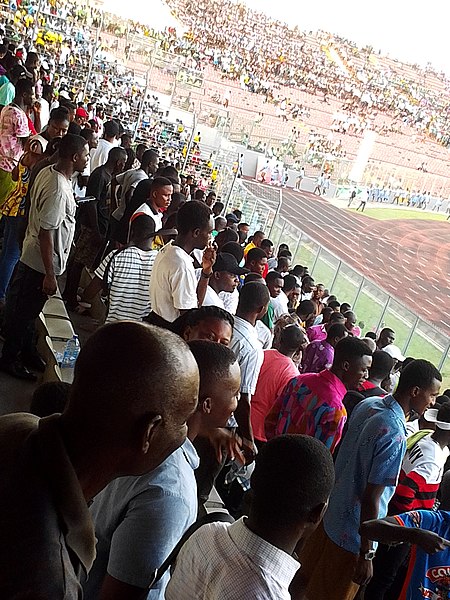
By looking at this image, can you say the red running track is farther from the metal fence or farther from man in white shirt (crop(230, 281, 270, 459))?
man in white shirt (crop(230, 281, 270, 459))

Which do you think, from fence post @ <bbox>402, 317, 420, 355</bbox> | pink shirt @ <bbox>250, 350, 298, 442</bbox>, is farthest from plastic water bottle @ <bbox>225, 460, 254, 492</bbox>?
fence post @ <bbox>402, 317, 420, 355</bbox>

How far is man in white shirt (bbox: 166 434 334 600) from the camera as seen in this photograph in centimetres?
161

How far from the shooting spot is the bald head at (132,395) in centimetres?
130

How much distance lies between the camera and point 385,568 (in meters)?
3.78

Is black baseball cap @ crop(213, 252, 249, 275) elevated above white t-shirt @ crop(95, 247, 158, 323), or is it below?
above

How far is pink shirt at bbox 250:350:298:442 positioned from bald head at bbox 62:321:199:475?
2544mm

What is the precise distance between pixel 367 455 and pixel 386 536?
550 mm

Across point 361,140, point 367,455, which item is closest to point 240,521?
point 367,455

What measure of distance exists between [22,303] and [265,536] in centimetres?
286

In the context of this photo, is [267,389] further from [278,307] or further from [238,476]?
[278,307]

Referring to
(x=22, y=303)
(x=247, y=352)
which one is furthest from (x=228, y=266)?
(x=22, y=303)

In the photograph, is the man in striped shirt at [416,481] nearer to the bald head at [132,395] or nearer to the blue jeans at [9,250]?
the bald head at [132,395]

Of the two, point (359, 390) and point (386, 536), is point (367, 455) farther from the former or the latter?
point (359, 390)

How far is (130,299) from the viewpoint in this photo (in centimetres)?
402
